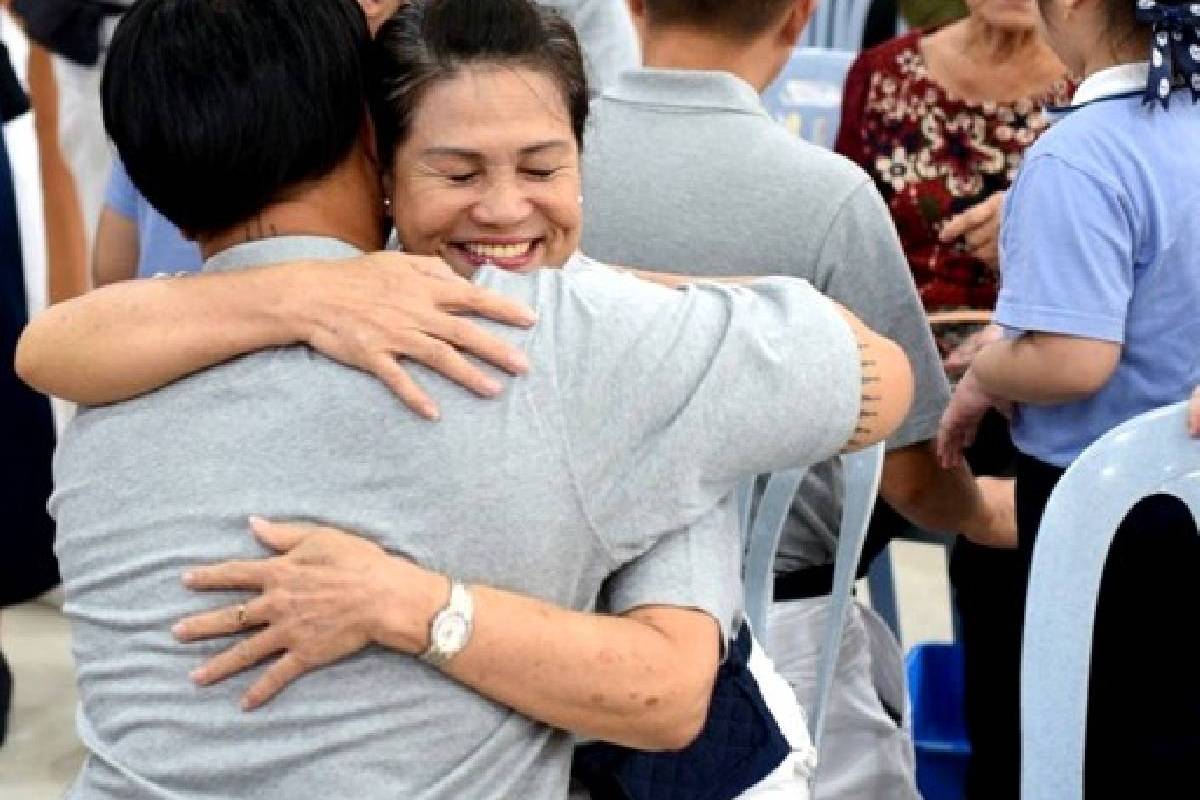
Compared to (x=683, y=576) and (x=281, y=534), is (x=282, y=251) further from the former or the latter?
(x=683, y=576)

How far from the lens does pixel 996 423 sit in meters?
2.71

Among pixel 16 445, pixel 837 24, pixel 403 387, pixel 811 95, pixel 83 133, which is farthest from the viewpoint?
pixel 837 24

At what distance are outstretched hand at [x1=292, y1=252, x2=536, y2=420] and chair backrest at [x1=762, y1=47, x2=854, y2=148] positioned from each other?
237cm

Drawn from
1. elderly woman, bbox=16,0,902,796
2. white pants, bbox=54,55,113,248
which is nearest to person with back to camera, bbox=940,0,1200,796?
elderly woman, bbox=16,0,902,796

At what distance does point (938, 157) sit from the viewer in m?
2.86

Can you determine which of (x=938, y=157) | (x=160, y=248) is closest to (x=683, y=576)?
(x=160, y=248)

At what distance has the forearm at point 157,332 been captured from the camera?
1197 mm

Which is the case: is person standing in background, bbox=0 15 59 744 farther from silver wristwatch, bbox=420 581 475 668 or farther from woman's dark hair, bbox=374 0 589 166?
silver wristwatch, bbox=420 581 475 668

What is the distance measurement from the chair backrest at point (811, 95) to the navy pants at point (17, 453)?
4.89ft

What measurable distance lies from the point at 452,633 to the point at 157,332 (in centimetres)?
30

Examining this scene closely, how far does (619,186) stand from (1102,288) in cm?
56

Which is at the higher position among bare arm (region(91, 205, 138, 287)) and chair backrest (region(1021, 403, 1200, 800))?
chair backrest (region(1021, 403, 1200, 800))

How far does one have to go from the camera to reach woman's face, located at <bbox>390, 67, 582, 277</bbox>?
4.47ft

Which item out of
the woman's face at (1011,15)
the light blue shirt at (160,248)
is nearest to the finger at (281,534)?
the light blue shirt at (160,248)
